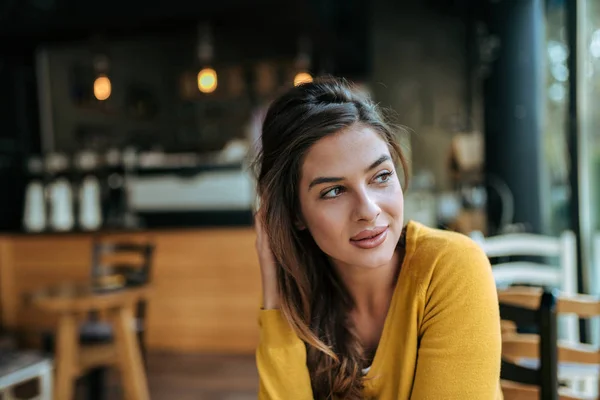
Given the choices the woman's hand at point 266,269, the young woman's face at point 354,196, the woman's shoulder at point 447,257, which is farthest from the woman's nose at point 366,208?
the woman's hand at point 266,269

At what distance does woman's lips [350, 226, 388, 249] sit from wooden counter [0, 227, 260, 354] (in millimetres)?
2872

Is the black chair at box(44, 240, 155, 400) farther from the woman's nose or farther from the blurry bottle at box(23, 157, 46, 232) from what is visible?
the woman's nose

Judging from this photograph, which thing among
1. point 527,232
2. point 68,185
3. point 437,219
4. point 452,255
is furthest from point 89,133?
point 452,255

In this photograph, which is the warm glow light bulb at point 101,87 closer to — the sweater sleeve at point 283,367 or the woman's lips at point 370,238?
the sweater sleeve at point 283,367

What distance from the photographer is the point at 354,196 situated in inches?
41.1

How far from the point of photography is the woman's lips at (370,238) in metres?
1.04

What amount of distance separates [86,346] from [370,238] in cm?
229

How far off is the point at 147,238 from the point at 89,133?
3.63m

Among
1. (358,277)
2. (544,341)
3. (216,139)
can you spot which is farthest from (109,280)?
(216,139)

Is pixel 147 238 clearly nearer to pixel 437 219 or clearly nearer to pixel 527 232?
pixel 527 232

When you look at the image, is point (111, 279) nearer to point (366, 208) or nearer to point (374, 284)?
point (374, 284)

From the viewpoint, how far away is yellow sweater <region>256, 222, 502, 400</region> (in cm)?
96

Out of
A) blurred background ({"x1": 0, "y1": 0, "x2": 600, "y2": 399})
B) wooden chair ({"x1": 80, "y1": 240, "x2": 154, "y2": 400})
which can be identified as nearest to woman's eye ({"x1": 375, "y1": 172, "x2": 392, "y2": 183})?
blurred background ({"x1": 0, "y1": 0, "x2": 600, "y2": 399})

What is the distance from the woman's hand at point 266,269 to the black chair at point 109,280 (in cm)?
164
